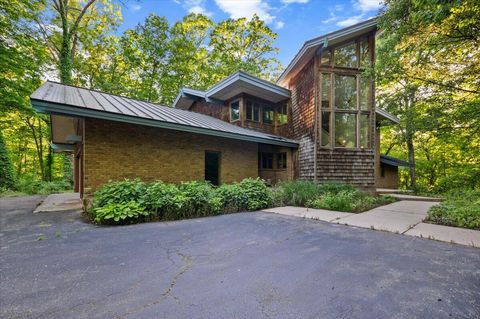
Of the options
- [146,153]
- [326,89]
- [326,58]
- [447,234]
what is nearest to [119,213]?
[146,153]

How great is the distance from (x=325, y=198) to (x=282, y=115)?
759 centimetres

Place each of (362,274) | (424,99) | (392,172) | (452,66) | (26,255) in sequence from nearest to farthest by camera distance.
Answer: (362,274) < (26,255) < (452,66) < (424,99) < (392,172)

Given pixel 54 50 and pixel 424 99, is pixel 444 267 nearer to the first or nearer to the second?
pixel 424 99

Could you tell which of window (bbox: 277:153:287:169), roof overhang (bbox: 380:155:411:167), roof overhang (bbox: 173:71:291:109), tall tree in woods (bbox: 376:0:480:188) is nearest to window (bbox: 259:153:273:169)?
window (bbox: 277:153:287:169)

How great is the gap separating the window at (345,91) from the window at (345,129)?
409 millimetres

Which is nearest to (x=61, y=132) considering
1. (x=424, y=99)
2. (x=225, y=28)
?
(x=424, y=99)

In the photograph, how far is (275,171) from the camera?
485 inches

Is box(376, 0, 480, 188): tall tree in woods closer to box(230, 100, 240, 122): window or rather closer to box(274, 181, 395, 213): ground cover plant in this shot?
box(274, 181, 395, 213): ground cover plant

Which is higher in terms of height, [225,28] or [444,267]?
[225,28]

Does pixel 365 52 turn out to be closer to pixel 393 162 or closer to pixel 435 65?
pixel 435 65

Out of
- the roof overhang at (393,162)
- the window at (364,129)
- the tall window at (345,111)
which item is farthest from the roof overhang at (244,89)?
the roof overhang at (393,162)

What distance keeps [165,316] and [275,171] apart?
11.0 meters

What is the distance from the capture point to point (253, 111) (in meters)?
12.6

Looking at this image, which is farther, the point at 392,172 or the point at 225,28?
the point at 225,28
